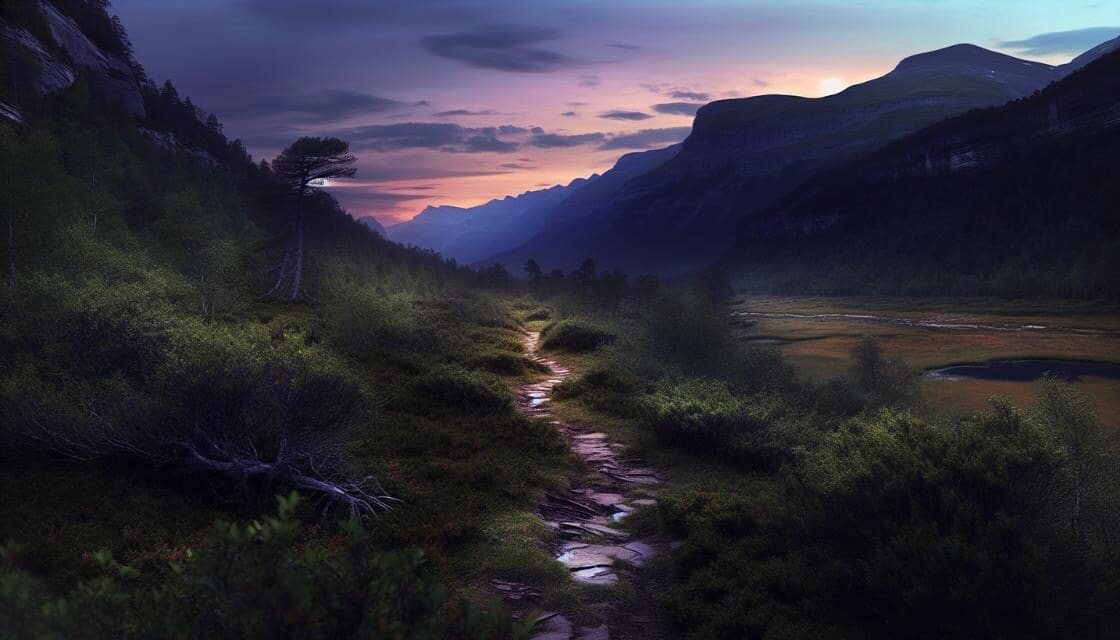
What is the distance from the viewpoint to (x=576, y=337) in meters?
36.2

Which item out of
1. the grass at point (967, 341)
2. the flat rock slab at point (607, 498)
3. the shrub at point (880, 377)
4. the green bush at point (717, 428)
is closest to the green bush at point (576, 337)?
the shrub at point (880, 377)

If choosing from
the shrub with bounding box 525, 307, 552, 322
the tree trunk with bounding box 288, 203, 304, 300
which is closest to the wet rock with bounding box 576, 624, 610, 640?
the tree trunk with bounding box 288, 203, 304, 300

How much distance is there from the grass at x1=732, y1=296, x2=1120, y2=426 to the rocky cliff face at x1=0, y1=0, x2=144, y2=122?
61446 millimetres

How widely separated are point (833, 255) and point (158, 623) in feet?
679

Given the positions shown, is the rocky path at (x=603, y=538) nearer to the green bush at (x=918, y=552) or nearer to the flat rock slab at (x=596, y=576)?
the flat rock slab at (x=596, y=576)

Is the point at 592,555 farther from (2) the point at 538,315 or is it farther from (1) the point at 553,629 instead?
(2) the point at 538,315

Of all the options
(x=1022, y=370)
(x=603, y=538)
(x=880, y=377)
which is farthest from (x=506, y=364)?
(x=1022, y=370)

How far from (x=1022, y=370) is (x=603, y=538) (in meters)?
57.5

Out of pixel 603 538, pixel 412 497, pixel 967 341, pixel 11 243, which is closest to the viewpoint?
pixel 603 538

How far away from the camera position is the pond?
4869 cm

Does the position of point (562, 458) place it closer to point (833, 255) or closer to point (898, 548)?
point (898, 548)

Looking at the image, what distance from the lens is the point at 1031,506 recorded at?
7203 mm

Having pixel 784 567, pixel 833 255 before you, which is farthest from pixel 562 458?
pixel 833 255

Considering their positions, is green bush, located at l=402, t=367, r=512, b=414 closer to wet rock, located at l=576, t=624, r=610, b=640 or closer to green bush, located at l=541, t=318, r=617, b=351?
wet rock, located at l=576, t=624, r=610, b=640
